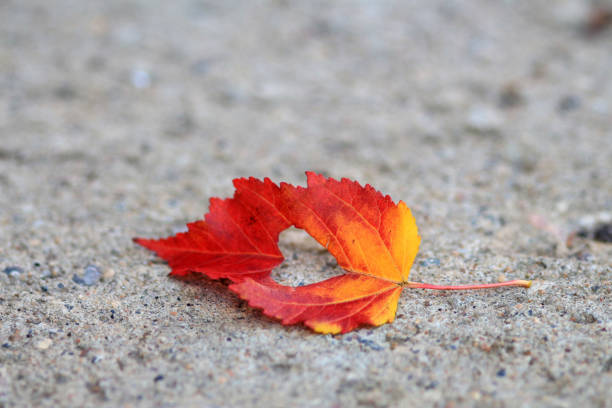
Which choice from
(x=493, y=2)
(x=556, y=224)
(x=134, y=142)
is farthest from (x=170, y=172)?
(x=493, y=2)

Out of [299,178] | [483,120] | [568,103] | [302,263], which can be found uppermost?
[568,103]

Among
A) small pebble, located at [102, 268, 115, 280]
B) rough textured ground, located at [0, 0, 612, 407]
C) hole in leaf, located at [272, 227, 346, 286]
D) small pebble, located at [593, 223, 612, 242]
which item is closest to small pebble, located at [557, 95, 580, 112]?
rough textured ground, located at [0, 0, 612, 407]

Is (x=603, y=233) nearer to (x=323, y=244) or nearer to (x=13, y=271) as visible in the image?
(x=323, y=244)

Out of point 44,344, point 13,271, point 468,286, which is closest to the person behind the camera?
point 44,344

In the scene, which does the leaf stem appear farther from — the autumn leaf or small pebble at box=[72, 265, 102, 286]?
small pebble at box=[72, 265, 102, 286]

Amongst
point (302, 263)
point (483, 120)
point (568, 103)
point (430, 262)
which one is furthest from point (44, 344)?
point (568, 103)

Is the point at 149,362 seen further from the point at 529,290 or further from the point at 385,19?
the point at 385,19

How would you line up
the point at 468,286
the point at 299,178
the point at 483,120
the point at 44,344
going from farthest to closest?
the point at 483,120, the point at 299,178, the point at 468,286, the point at 44,344
